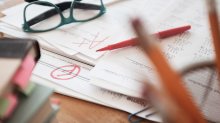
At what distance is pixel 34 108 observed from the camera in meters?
0.33

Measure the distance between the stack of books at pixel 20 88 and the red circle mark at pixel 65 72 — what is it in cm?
15

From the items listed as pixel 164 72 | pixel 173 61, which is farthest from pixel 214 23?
pixel 173 61

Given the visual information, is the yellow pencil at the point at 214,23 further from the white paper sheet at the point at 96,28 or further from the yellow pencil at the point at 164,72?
the white paper sheet at the point at 96,28

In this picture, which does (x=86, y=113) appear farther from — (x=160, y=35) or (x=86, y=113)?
(x=160, y=35)

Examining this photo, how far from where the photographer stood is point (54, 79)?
51 cm

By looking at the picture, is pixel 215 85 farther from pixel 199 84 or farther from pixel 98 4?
pixel 98 4

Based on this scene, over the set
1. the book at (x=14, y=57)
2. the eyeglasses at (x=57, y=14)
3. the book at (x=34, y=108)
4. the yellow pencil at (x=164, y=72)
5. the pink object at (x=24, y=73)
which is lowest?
the eyeglasses at (x=57, y=14)

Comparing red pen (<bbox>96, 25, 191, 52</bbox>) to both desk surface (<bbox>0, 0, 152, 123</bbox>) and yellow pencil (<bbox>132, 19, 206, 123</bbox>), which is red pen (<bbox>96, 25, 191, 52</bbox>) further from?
yellow pencil (<bbox>132, 19, 206, 123</bbox>)

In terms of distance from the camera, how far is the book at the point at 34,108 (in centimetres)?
32

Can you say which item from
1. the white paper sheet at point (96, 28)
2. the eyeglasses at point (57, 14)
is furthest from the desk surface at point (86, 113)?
the eyeglasses at point (57, 14)

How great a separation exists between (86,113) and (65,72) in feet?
0.33

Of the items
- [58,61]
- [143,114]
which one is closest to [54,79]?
[58,61]

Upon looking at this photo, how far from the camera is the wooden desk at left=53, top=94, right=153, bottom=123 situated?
43 cm

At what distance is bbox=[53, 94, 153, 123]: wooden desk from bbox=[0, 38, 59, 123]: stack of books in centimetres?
8
